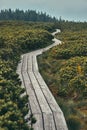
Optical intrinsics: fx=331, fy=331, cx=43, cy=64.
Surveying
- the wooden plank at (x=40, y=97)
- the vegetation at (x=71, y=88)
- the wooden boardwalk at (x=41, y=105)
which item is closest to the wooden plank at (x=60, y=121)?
the wooden boardwalk at (x=41, y=105)

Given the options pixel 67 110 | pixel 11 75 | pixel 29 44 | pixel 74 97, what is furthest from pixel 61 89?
pixel 29 44

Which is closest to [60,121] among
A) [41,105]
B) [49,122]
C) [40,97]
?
[49,122]

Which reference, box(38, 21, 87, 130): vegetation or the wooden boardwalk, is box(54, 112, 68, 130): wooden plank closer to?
the wooden boardwalk

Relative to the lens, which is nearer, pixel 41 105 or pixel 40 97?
pixel 41 105

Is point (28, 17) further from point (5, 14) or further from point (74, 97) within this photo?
point (74, 97)

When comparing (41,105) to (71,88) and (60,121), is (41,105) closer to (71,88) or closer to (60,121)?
(60,121)

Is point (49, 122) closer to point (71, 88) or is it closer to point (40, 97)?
point (40, 97)

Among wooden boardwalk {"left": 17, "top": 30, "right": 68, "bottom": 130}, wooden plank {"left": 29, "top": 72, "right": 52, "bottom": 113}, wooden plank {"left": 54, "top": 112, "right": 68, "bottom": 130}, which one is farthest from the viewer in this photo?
wooden plank {"left": 29, "top": 72, "right": 52, "bottom": 113}

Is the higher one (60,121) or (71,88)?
(60,121)

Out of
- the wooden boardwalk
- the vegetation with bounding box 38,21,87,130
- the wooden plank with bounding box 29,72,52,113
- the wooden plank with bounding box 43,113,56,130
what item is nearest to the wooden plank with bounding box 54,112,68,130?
the wooden boardwalk

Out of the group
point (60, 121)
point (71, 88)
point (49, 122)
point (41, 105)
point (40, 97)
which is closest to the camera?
point (49, 122)

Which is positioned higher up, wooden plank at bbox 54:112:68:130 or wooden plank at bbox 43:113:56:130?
wooden plank at bbox 43:113:56:130

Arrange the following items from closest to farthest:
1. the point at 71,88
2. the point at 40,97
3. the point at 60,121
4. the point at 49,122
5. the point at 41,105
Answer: the point at 49,122, the point at 60,121, the point at 41,105, the point at 40,97, the point at 71,88
